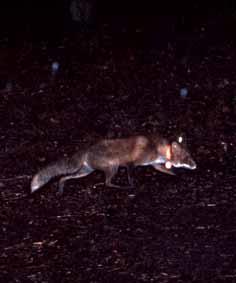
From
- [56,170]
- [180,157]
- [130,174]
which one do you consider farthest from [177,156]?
[56,170]

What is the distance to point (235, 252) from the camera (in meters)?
6.96

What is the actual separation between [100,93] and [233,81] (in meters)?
2.86

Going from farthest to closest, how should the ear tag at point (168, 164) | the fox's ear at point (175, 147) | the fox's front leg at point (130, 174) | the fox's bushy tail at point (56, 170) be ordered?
the ear tag at point (168, 164)
the fox's ear at point (175, 147)
the fox's front leg at point (130, 174)
the fox's bushy tail at point (56, 170)

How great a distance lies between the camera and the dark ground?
6891 mm

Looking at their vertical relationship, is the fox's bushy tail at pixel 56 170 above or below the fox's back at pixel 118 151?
below

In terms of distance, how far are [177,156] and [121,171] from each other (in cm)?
104

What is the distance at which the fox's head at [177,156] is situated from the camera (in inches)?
365

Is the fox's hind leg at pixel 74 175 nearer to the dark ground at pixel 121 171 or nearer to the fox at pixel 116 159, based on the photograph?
the fox at pixel 116 159

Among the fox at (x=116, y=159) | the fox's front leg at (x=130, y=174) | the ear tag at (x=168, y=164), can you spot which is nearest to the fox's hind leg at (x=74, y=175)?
the fox at (x=116, y=159)

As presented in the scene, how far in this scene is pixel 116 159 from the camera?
8938 millimetres

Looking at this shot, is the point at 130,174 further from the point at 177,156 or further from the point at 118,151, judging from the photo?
the point at 177,156

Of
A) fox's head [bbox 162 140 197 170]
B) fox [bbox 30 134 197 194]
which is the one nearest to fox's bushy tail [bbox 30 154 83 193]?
fox [bbox 30 134 197 194]

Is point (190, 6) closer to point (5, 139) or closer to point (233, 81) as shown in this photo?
point (233, 81)

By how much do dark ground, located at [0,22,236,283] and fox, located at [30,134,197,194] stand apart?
0.73 feet
